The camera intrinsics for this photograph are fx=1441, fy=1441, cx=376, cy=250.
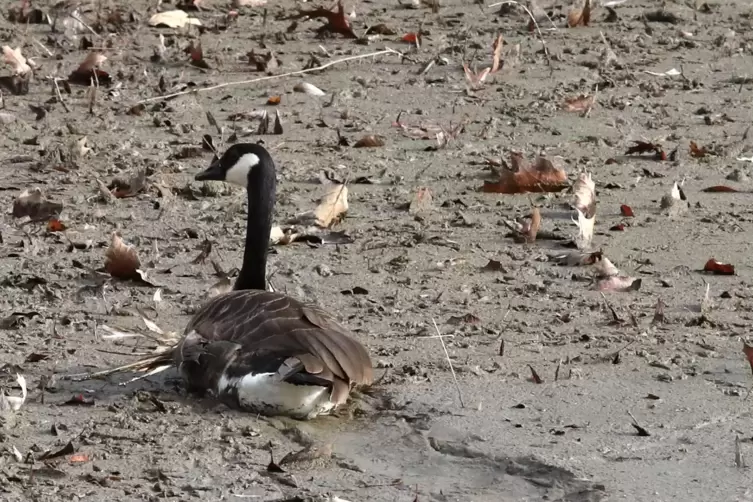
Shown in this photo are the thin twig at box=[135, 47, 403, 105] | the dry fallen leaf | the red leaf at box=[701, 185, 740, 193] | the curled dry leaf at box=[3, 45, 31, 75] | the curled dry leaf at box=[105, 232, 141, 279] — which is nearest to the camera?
the curled dry leaf at box=[105, 232, 141, 279]

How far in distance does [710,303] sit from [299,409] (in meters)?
2.27

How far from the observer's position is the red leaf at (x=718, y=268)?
7.30m

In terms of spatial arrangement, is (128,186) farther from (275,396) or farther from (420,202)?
(275,396)

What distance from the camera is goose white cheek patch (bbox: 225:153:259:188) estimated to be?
6535 mm

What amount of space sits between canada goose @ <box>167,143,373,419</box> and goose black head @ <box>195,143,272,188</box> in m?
0.75

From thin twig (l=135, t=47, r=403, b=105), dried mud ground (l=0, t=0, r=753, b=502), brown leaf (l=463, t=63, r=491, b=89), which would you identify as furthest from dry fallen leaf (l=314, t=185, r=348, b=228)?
brown leaf (l=463, t=63, r=491, b=89)

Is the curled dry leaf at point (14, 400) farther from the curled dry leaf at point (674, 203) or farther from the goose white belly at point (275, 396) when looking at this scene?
the curled dry leaf at point (674, 203)

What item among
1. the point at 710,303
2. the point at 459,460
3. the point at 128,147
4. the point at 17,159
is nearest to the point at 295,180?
the point at 128,147

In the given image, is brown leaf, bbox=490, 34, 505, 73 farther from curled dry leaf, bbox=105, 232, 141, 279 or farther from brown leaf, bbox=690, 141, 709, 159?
curled dry leaf, bbox=105, 232, 141, 279

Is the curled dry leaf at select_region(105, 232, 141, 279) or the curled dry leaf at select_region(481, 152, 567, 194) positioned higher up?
the curled dry leaf at select_region(481, 152, 567, 194)

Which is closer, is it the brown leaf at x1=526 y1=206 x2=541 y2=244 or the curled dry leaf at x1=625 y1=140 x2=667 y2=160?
the brown leaf at x1=526 y1=206 x2=541 y2=244

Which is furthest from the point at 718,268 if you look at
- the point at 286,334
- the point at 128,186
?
the point at 128,186

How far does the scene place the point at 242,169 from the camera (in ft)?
21.6

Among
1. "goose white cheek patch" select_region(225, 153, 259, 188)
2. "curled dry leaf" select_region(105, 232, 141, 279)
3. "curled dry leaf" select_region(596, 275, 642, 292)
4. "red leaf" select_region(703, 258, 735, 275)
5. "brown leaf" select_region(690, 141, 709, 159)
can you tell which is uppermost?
"goose white cheek patch" select_region(225, 153, 259, 188)
